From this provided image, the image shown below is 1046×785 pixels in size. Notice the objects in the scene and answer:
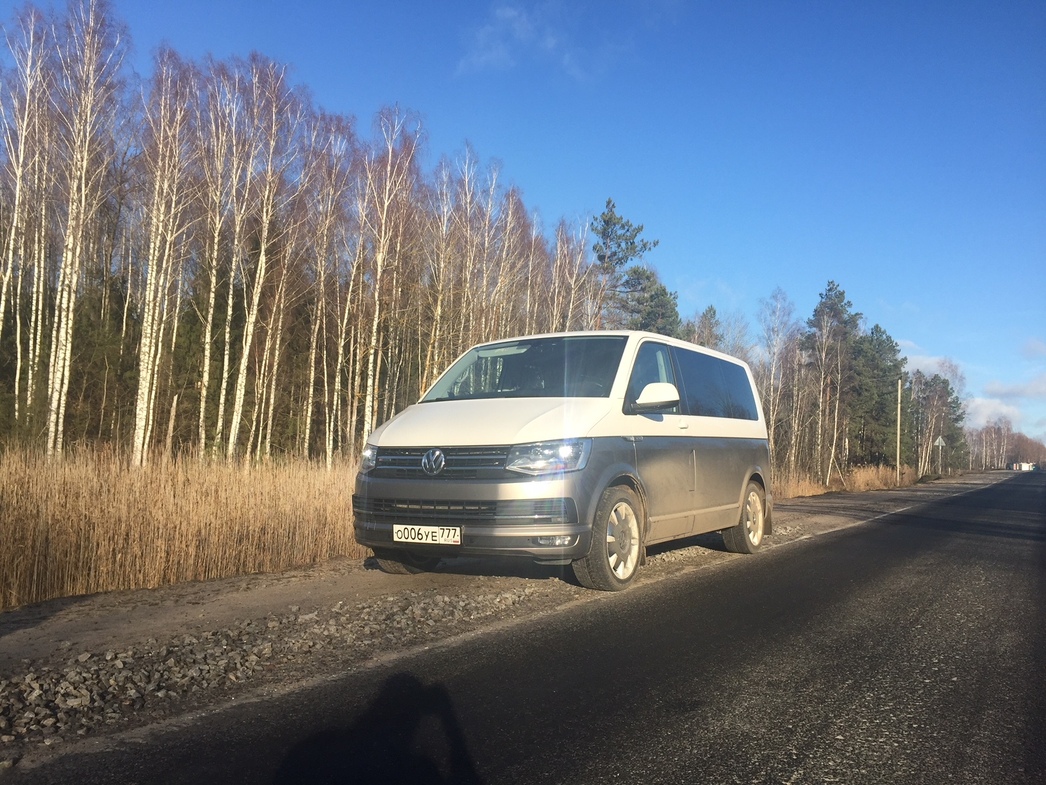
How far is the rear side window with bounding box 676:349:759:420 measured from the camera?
24.9ft

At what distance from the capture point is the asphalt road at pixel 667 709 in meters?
2.85

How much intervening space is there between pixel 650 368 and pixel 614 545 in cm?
177

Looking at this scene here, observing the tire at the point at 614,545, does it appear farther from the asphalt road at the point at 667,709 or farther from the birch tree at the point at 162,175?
the birch tree at the point at 162,175

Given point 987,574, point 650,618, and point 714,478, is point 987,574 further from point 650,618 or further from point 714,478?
point 650,618

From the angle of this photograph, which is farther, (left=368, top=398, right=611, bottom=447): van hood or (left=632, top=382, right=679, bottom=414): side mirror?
(left=632, top=382, right=679, bottom=414): side mirror

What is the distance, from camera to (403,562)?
6.73m

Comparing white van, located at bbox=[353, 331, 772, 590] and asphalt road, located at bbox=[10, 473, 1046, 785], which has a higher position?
white van, located at bbox=[353, 331, 772, 590]

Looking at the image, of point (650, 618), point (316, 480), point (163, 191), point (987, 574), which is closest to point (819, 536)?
point (987, 574)

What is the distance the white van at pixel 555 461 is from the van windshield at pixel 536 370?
0.01m

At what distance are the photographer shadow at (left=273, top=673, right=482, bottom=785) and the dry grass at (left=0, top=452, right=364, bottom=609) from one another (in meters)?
3.94

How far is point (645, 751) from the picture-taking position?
3.00 metres

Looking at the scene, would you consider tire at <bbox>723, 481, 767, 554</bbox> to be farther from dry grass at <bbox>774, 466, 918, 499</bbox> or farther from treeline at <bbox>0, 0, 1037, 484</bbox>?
dry grass at <bbox>774, 466, 918, 499</bbox>

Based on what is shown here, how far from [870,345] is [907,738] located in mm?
69065

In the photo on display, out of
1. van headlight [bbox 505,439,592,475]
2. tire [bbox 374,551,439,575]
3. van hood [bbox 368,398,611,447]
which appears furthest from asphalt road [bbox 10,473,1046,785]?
tire [bbox 374,551,439,575]
